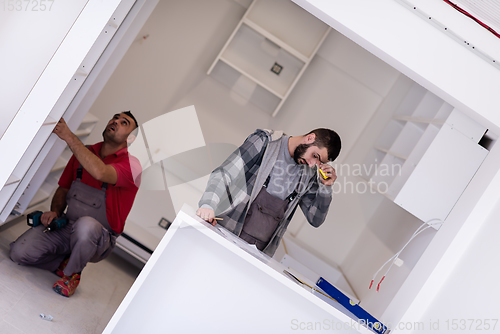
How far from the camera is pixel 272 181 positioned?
2240mm

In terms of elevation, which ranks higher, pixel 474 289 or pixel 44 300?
pixel 474 289

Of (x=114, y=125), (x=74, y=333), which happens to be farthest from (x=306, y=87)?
(x=74, y=333)

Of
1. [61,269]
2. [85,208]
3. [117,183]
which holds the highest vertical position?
[117,183]

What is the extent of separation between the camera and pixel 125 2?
222 centimetres

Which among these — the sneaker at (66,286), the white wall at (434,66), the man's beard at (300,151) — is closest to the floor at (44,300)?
the sneaker at (66,286)

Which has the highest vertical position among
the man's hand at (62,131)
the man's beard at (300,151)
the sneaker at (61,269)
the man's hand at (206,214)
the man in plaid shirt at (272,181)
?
the man's beard at (300,151)

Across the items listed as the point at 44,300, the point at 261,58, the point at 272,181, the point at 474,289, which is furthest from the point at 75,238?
the point at 261,58

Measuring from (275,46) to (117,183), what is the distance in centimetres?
201

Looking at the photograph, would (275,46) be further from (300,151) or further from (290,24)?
(300,151)

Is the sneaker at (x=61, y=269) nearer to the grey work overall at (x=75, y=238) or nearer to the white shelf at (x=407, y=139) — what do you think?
the grey work overall at (x=75, y=238)

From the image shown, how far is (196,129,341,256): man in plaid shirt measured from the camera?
2166 millimetres

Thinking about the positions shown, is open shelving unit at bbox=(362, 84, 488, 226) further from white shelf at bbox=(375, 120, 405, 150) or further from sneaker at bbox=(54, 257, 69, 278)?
sneaker at bbox=(54, 257, 69, 278)

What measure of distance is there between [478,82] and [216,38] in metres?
2.50

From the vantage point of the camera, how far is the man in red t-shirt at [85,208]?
7.52ft
